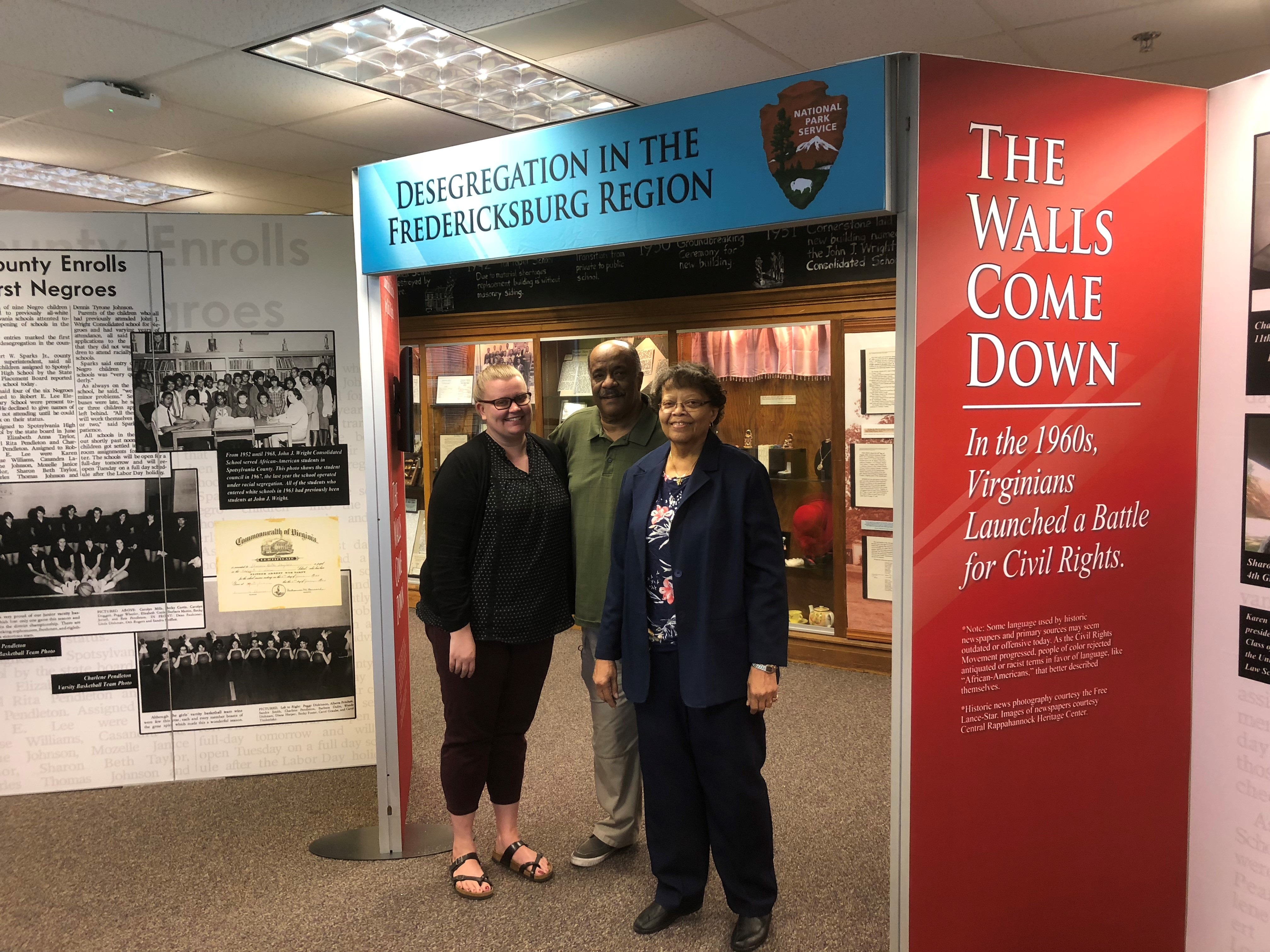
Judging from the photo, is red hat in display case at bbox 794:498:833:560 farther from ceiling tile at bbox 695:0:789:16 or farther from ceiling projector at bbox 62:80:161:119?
ceiling projector at bbox 62:80:161:119

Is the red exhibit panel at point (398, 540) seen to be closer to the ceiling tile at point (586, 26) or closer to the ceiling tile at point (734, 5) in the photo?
the ceiling tile at point (586, 26)

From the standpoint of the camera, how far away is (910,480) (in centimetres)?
201

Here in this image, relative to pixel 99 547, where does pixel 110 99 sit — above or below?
above

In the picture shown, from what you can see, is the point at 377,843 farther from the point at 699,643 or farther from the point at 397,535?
the point at 699,643

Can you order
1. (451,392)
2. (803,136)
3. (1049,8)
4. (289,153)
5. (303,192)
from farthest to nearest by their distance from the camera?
1. (451,392)
2. (303,192)
3. (289,153)
4. (1049,8)
5. (803,136)

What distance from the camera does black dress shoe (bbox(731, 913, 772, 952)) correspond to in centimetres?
255

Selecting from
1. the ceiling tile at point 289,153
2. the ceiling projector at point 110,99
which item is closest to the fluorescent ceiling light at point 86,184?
the ceiling tile at point 289,153

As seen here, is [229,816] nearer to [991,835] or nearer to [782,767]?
[782,767]

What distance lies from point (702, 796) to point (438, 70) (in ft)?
11.1

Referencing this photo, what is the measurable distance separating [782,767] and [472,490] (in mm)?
1949

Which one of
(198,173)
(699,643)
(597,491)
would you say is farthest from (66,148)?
(699,643)

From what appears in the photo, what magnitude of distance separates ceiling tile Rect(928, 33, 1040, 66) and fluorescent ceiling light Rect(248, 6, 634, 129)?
163cm

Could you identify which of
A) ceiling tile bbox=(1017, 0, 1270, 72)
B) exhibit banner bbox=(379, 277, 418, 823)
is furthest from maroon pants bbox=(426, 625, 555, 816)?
ceiling tile bbox=(1017, 0, 1270, 72)

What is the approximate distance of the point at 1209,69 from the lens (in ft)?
13.3
